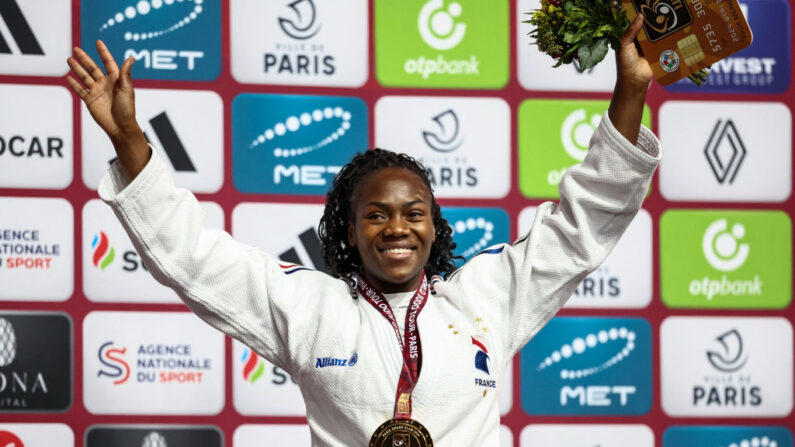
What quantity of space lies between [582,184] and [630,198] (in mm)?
94

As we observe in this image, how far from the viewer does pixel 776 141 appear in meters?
3.41

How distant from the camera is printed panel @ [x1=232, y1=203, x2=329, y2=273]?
3.14 metres

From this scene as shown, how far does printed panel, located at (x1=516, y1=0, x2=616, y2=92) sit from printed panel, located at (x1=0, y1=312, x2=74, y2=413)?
5.29ft

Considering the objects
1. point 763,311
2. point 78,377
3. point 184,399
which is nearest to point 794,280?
point 763,311

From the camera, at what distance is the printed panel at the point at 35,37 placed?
3.07 meters

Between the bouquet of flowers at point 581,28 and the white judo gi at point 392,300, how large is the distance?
5.6 inches

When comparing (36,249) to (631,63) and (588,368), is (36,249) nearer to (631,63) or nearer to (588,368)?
(588,368)

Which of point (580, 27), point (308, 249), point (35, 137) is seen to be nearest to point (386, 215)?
point (580, 27)

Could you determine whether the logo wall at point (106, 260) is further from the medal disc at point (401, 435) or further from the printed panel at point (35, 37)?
the medal disc at point (401, 435)

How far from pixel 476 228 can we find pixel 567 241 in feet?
4.00

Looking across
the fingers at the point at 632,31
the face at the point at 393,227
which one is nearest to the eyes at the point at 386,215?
the face at the point at 393,227

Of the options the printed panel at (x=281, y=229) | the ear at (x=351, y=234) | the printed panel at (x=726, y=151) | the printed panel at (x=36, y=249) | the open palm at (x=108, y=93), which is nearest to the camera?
the open palm at (x=108, y=93)

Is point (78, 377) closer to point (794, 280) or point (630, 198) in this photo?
point (630, 198)

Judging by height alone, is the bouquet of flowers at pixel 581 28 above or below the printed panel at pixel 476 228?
above
